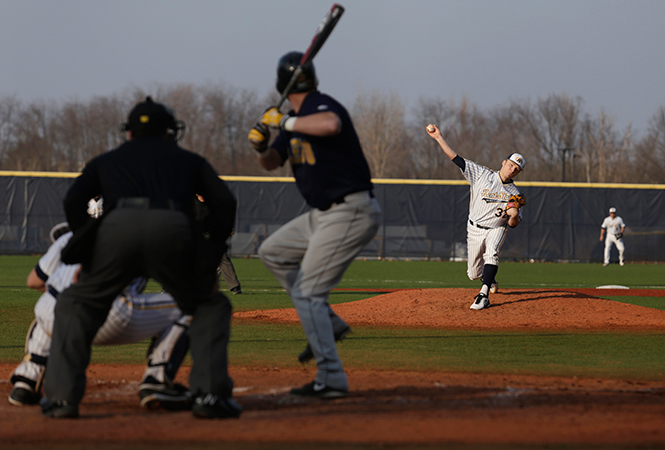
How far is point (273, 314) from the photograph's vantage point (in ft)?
32.9

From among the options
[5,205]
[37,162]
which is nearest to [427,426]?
[5,205]

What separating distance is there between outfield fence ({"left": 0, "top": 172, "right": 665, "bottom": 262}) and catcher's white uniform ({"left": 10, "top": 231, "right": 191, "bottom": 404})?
25.6 meters

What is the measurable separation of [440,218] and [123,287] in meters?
27.0

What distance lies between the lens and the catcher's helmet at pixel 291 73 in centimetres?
471

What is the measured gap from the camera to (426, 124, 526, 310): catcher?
1003 centimetres

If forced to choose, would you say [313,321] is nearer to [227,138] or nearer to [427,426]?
[427,426]

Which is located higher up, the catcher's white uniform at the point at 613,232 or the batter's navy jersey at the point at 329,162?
the batter's navy jersey at the point at 329,162

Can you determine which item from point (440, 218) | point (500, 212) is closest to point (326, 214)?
point (500, 212)

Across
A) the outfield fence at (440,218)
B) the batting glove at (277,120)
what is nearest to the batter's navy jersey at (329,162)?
the batting glove at (277,120)

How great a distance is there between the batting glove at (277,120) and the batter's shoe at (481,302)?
568 cm

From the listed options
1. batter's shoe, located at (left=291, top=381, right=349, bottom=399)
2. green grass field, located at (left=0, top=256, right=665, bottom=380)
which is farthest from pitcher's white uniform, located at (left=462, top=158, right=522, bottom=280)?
batter's shoe, located at (left=291, top=381, right=349, bottom=399)

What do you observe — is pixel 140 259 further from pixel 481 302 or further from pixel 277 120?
pixel 481 302

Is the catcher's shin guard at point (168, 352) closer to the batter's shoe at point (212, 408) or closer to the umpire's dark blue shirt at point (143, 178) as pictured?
the batter's shoe at point (212, 408)

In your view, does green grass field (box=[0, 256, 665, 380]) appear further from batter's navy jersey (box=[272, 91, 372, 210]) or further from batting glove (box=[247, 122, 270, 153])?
batting glove (box=[247, 122, 270, 153])
